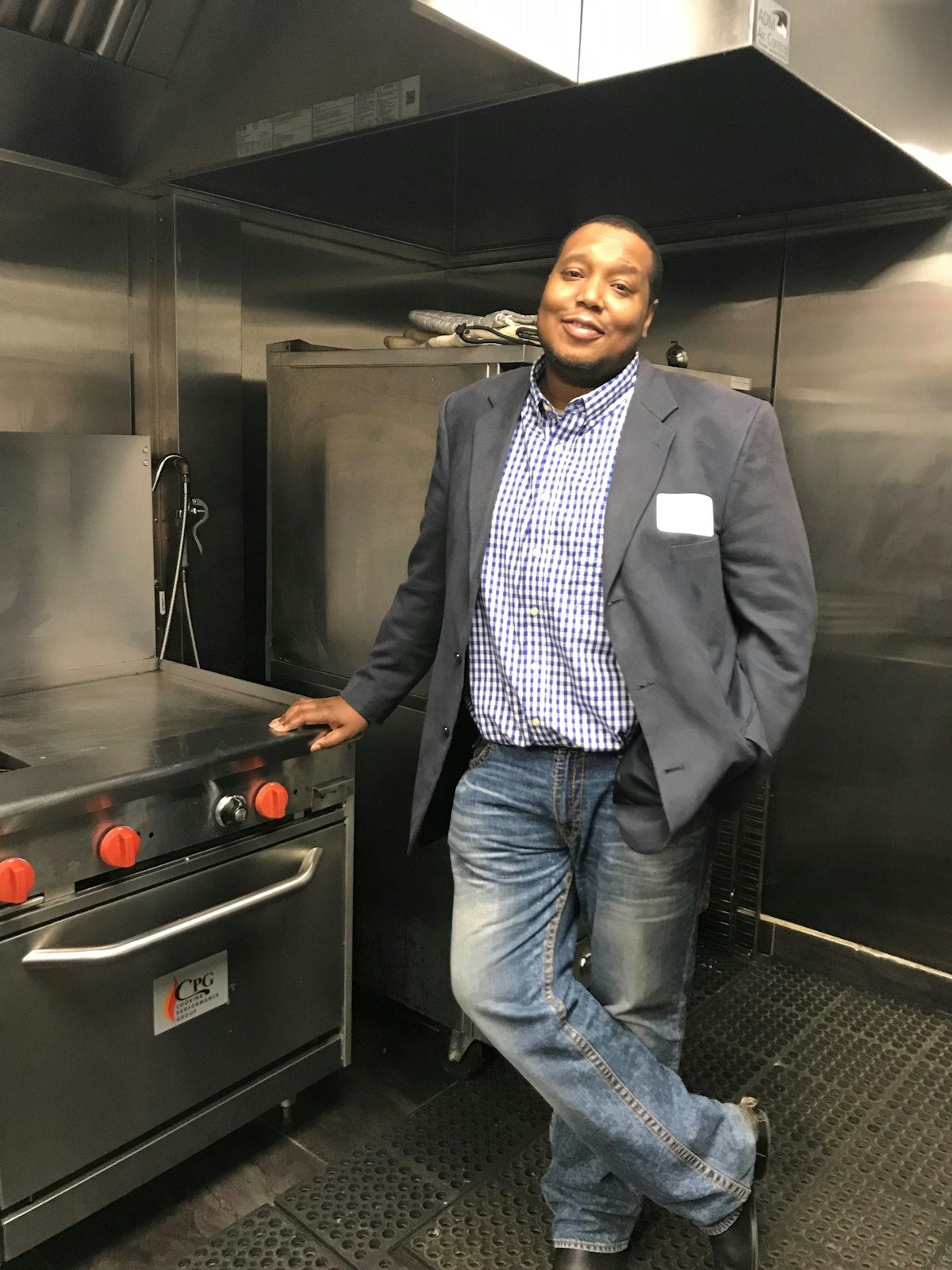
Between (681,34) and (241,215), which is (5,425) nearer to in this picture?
(241,215)

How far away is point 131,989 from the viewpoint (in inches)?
56.1

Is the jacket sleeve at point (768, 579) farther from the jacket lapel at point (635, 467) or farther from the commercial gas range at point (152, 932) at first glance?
the commercial gas range at point (152, 932)

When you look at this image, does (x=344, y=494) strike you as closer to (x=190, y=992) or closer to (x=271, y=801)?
(x=271, y=801)

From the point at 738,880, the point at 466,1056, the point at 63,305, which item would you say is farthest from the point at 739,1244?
the point at 63,305

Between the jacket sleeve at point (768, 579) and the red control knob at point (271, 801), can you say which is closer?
the jacket sleeve at point (768, 579)

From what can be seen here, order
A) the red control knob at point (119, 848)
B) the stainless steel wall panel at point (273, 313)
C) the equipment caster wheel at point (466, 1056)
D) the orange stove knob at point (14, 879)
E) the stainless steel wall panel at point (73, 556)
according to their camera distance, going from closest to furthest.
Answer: the orange stove knob at point (14, 879)
the red control knob at point (119, 848)
the stainless steel wall panel at point (73, 556)
the equipment caster wheel at point (466, 1056)
the stainless steel wall panel at point (273, 313)

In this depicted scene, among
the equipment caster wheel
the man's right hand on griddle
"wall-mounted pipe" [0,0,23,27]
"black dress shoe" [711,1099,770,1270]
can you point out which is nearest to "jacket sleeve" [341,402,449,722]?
the man's right hand on griddle

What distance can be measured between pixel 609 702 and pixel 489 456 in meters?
0.37

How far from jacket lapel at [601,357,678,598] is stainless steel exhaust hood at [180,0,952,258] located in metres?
0.43

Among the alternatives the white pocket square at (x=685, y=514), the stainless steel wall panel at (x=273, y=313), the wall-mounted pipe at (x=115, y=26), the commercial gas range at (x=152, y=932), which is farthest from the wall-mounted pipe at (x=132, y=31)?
the white pocket square at (x=685, y=514)

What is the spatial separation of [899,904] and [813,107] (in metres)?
1.60

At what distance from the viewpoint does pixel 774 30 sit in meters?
1.35

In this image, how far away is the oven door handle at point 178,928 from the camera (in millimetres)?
1301

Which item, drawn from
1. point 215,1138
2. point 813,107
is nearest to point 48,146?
point 813,107
